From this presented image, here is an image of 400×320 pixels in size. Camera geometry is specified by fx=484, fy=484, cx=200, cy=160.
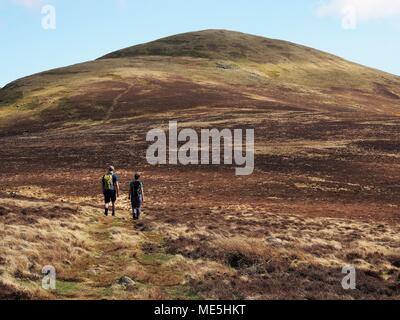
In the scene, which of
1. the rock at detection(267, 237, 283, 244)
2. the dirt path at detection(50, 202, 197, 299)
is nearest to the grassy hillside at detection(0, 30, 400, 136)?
the dirt path at detection(50, 202, 197, 299)

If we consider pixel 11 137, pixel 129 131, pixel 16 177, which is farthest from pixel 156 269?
pixel 11 137

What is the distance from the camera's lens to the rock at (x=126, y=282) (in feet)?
48.3

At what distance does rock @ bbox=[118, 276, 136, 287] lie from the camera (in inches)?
580

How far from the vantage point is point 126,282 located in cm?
1486

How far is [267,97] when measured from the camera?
116562 mm

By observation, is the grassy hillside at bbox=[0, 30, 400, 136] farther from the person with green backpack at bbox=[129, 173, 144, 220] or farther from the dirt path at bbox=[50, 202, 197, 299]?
the dirt path at bbox=[50, 202, 197, 299]

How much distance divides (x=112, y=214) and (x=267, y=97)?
3670 inches

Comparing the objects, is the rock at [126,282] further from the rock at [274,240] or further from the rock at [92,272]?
the rock at [274,240]

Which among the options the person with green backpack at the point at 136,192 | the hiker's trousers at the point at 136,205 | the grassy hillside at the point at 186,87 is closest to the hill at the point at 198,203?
the hiker's trousers at the point at 136,205

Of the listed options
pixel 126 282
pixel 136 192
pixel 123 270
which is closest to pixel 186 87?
pixel 136 192

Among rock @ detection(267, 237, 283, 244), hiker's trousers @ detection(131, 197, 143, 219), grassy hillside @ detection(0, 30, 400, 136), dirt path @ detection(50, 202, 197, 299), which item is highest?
grassy hillside @ detection(0, 30, 400, 136)

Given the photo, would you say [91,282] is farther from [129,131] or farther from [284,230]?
[129,131]

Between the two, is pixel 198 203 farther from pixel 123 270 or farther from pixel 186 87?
pixel 186 87

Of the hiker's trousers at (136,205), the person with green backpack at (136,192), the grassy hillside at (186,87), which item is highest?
the grassy hillside at (186,87)
